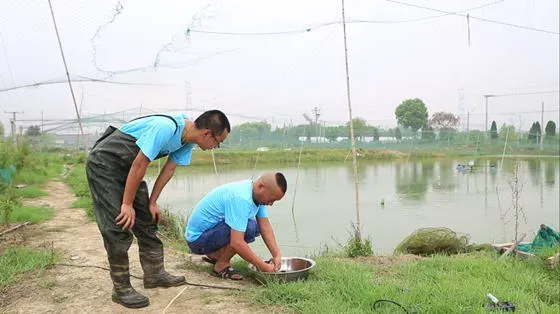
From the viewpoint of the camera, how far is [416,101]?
46625mm

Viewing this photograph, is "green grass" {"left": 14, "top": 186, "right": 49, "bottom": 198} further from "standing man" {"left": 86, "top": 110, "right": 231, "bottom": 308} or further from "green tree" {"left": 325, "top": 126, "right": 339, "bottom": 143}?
"green tree" {"left": 325, "top": 126, "right": 339, "bottom": 143}

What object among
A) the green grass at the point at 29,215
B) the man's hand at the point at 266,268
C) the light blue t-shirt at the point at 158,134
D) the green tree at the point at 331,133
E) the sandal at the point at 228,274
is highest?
the green tree at the point at 331,133

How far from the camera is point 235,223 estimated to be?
2.77 m

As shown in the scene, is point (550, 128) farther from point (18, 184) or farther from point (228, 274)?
point (228, 274)

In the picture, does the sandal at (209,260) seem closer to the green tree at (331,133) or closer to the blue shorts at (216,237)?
the blue shorts at (216,237)

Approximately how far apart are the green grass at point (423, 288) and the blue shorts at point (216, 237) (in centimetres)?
42

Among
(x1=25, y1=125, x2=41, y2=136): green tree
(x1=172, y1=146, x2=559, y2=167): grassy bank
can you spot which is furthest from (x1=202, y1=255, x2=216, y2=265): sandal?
(x1=25, y1=125, x2=41, y2=136): green tree

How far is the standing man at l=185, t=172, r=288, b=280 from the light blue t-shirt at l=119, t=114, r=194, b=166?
378 mm

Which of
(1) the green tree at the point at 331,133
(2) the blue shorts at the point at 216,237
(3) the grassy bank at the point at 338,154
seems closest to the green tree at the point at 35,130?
(3) the grassy bank at the point at 338,154

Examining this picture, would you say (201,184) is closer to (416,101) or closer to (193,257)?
(193,257)

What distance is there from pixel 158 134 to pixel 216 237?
0.90 m

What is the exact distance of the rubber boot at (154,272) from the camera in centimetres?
281

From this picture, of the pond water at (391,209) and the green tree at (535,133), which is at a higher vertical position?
the green tree at (535,133)

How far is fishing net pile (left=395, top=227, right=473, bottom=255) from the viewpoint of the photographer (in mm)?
4836
